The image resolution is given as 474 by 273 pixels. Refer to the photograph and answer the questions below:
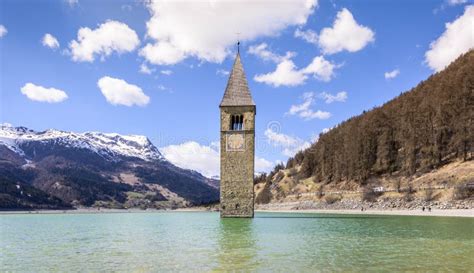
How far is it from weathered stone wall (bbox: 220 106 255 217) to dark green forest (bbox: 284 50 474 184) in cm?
4786

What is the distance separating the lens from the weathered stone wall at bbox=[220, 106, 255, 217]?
54906 mm

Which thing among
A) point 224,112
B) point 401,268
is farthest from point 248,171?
point 401,268

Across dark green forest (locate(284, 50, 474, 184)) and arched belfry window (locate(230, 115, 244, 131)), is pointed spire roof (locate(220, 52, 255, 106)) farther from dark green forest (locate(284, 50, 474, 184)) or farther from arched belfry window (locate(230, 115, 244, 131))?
dark green forest (locate(284, 50, 474, 184))

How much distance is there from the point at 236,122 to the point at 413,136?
5434 centimetres

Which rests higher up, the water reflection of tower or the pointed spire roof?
the pointed spire roof

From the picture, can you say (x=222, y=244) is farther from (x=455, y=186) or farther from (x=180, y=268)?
(x=455, y=186)

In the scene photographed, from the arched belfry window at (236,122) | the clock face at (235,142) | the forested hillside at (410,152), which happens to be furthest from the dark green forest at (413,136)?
the clock face at (235,142)

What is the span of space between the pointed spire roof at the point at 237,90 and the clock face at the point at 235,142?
13.6 feet

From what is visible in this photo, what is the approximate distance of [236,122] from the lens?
2265 inches

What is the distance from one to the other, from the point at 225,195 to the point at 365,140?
66.7 metres

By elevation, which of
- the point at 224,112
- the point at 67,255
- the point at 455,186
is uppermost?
the point at 224,112

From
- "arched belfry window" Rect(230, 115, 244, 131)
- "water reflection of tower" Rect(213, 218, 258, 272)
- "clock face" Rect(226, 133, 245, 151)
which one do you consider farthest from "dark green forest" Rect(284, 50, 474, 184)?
"water reflection of tower" Rect(213, 218, 258, 272)

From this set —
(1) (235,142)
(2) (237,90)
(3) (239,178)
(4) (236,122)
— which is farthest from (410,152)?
(3) (239,178)

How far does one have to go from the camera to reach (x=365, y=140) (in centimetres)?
11238
